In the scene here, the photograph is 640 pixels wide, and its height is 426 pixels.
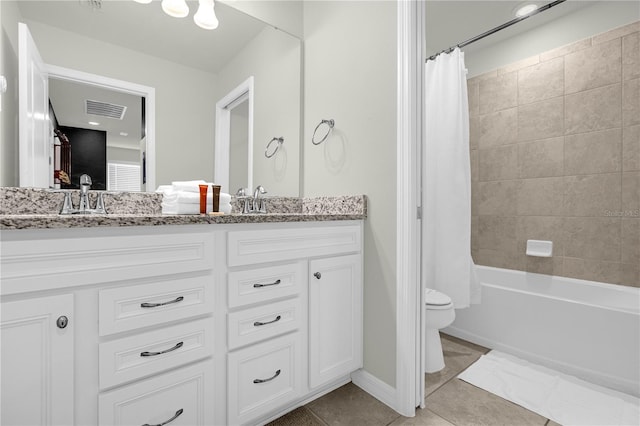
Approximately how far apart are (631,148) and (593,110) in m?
0.35

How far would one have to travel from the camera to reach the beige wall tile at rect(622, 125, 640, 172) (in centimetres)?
199

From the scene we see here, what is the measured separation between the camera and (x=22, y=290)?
80 cm

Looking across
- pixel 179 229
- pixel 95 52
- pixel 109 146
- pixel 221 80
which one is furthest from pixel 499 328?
pixel 95 52

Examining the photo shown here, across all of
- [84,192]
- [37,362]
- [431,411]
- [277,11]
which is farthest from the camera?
[277,11]

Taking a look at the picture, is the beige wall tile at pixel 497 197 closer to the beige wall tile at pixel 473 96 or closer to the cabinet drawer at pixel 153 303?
the beige wall tile at pixel 473 96

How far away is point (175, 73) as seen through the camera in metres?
1.65

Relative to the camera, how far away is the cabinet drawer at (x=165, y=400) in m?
0.94

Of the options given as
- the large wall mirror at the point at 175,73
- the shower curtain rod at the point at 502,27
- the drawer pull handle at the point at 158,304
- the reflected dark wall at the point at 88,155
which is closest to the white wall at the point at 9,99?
the large wall mirror at the point at 175,73

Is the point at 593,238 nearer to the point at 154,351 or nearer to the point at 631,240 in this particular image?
the point at 631,240

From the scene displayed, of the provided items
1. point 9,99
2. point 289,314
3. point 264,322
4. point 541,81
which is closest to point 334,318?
point 289,314

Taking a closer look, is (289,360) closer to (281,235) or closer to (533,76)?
(281,235)

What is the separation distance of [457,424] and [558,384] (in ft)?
2.35

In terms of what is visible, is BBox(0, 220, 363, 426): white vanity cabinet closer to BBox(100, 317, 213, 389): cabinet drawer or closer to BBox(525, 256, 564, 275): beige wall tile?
BBox(100, 317, 213, 389): cabinet drawer

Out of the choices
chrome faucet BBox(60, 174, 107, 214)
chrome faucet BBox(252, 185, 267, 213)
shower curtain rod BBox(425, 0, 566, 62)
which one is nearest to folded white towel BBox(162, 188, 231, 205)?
chrome faucet BBox(60, 174, 107, 214)
